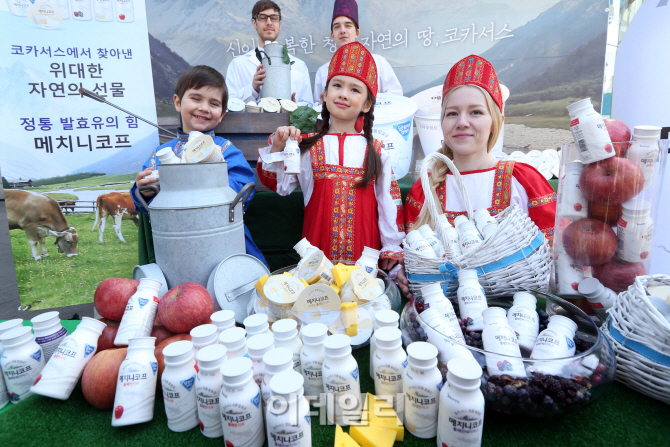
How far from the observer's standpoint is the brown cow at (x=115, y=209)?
3121 mm

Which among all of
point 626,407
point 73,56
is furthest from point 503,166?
point 73,56

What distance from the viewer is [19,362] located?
79 cm

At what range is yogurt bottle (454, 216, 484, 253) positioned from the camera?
111 centimetres

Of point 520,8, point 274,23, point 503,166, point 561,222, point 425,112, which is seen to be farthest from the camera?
point 520,8

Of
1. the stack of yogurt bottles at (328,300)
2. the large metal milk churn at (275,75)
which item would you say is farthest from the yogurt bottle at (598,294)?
the large metal milk churn at (275,75)

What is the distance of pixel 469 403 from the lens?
1.87 feet

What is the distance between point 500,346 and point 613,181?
603 mm

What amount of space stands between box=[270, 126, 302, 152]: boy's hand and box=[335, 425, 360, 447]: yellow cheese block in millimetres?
1257

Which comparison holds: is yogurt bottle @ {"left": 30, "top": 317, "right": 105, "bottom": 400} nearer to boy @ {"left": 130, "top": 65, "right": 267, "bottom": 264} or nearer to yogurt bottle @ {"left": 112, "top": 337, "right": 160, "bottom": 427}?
yogurt bottle @ {"left": 112, "top": 337, "right": 160, "bottom": 427}

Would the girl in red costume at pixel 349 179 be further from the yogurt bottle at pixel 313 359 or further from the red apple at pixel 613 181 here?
the yogurt bottle at pixel 313 359

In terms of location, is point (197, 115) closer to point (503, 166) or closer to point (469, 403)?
point (503, 166)

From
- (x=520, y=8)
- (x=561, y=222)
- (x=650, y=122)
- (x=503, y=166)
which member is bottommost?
(x=561, y=222)

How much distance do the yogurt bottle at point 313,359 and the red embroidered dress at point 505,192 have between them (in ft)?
3.58

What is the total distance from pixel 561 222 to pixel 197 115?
170 cm
